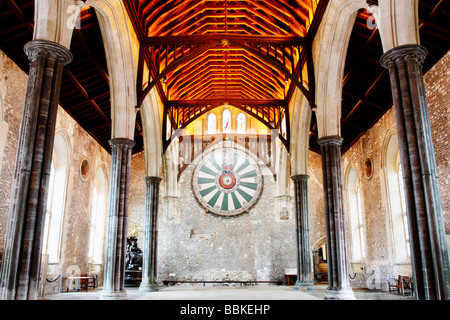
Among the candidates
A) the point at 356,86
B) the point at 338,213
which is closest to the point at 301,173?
the point at 356,86

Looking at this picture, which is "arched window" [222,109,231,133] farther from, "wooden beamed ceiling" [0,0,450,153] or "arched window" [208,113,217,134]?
"wooden beamed ceiling" [0,0,450,153]

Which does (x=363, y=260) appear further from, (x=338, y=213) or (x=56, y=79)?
(x=56, y=79)

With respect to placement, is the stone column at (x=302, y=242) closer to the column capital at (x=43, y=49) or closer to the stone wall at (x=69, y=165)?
the stone wall at (x=69, y=165)

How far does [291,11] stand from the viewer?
10.2 meters

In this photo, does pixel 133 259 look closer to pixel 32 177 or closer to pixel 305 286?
pixel 305 286

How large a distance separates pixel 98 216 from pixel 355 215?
31.7 feet

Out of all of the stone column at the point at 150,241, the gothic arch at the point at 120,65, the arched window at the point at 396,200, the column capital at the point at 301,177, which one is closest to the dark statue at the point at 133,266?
the stone column at the point at 150,241

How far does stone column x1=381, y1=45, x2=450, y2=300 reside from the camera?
15.1 ft

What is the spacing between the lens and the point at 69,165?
38.2ft

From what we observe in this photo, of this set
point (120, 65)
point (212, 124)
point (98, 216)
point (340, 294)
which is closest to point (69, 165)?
point (98, 216)

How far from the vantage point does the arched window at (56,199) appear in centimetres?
1108

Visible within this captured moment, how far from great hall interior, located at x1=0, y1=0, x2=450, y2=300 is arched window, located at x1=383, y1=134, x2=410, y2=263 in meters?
0.04

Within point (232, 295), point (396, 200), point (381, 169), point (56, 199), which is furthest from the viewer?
point (381, 169)
